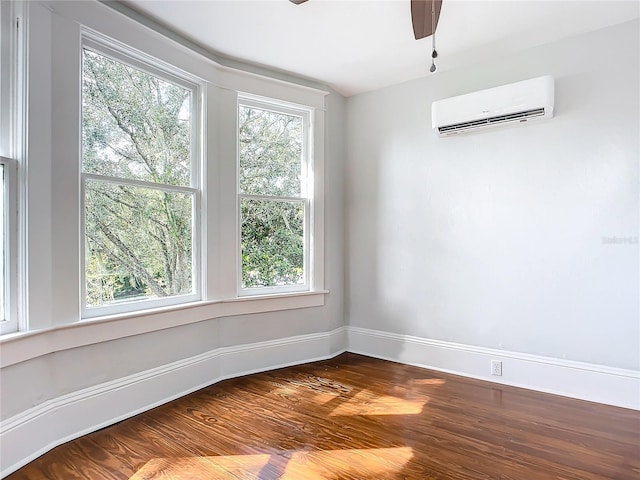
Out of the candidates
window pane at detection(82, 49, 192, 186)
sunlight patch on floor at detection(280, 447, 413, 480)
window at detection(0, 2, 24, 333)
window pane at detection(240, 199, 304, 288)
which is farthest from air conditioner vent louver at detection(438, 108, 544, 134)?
window at detection(0, 2, 24, 333)

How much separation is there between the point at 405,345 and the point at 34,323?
2.83 metres

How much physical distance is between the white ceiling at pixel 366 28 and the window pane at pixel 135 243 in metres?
1.20

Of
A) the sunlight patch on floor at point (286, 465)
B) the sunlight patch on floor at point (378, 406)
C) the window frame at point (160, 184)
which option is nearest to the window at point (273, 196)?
the window frame at point (160, 184)

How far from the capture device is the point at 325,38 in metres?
2.77

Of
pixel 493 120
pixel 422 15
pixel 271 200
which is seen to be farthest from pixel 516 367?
pixel 422 15

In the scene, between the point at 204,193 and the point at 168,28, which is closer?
the point at 168,28

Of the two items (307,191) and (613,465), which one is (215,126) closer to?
(307,191)

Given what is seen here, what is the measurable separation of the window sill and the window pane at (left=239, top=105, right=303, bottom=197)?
97cm

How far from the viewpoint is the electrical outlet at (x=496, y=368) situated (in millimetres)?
3050

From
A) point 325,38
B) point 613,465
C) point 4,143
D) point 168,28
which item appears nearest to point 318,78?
point 325,38

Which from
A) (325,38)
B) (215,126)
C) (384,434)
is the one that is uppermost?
(325,38)

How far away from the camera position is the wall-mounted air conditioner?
9.00ft

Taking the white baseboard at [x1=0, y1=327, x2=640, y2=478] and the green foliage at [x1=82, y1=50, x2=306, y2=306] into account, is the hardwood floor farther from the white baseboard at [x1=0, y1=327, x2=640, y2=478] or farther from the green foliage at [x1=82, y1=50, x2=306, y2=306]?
the green foliage at [x1=82, y1=50, x2=306, y2=306]

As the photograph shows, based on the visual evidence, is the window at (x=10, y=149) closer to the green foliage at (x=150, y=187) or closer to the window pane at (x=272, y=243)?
the green foliage at (x=150, y=187)
